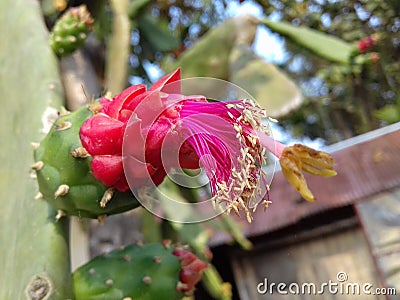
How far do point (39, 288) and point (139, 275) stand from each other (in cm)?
16

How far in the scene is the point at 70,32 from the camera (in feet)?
4.75

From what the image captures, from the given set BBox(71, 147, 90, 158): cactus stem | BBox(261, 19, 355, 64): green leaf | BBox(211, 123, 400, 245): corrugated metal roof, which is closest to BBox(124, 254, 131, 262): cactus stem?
BBox(71, 147, 90, 158): cactus stem

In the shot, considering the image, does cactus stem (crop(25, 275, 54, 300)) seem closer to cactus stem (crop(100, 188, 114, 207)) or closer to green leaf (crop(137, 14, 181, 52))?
cactus stem (crop(100, 188, 114, 207))

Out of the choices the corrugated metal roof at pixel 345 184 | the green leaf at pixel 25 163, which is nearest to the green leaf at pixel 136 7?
the green leaf at pixel 25 163

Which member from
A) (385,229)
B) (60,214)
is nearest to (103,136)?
(60,214)

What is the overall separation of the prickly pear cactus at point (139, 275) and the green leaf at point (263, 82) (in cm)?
123

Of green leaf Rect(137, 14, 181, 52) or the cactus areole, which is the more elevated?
the cactus areole

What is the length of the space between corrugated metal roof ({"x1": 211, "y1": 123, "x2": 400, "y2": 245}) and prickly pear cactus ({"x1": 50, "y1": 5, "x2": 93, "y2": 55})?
1.84 m

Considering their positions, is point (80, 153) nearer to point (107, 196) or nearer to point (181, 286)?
point (107, 196)

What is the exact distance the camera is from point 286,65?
5.21 metres

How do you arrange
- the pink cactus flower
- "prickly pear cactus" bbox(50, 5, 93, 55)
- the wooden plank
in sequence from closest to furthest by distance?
the pink cactus flower
"prickly pear cactus" bbox(50, 5, 93, 55)
the wooden plank

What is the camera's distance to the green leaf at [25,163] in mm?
965

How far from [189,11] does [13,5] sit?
104 inches

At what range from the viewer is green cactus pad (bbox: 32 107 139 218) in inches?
34.9
